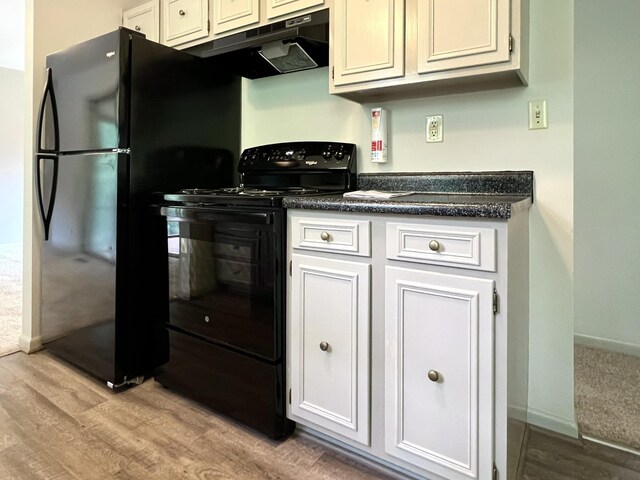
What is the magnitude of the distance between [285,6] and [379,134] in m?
0.73

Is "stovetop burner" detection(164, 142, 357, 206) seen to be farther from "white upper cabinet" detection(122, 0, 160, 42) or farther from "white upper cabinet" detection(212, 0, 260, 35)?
"white upper cabinet" detection(122, 0, 160, 42)

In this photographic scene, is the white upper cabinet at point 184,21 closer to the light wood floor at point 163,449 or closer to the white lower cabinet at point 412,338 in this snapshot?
the white lower cabinet at point 412,338

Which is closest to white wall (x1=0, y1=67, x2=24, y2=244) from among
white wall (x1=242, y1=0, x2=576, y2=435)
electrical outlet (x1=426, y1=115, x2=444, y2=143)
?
electrical outlet (x1=426, y1=115, x2=444, y2=143)

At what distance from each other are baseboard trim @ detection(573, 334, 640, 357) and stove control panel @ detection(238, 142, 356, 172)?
164 cm

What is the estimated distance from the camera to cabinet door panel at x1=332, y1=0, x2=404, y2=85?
1608 millimetres

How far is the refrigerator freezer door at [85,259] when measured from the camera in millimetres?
1938

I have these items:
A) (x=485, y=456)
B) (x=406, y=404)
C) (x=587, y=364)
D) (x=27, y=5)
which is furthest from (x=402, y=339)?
(x=27, y=5)

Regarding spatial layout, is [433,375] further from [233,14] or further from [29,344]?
[29,344]

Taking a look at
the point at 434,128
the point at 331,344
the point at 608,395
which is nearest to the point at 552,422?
the point at 608,395

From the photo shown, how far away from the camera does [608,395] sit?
1937 millimetres

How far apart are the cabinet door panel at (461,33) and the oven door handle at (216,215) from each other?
2.64 ft

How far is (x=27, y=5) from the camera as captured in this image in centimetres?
234

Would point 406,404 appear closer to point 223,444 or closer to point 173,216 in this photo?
point 223,444

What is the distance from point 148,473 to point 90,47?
73.3 inches
